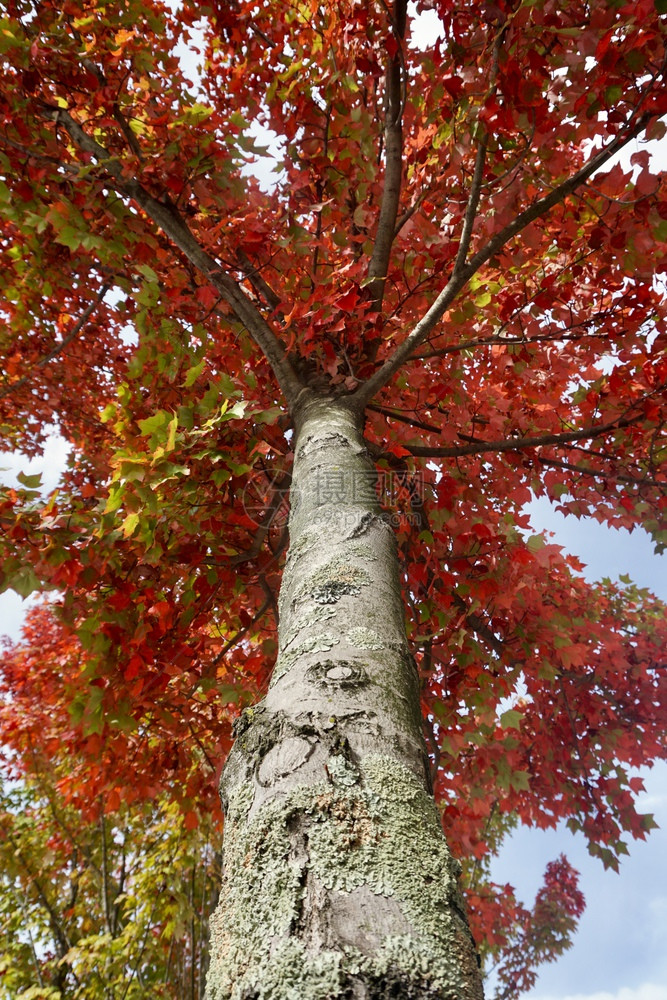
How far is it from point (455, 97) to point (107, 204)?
6.67 feet

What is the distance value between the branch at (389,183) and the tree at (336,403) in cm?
2

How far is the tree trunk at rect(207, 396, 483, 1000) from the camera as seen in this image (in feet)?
2.44

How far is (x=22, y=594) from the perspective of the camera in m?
2.53

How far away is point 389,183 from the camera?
3.04 meters

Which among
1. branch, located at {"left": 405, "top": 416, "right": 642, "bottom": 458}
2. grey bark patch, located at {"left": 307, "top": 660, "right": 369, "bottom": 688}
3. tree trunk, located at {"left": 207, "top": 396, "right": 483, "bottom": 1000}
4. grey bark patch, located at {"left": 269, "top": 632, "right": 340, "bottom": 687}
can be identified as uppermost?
branch, located at {"left": 405, "top": 416, "right": 642, "bottom": 458}

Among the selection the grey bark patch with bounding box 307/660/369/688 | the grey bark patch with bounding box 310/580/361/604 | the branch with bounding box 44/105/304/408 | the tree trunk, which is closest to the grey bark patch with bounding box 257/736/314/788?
the tree trunk

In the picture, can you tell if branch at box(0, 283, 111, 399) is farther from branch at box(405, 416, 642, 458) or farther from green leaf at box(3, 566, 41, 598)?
branch at box(405, 416, 642, 458)

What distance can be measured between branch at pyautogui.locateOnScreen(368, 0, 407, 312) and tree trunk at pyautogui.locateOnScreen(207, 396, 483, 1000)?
1936mm

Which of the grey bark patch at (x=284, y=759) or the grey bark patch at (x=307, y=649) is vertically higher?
the grey bark patch at (x=307, y=649)

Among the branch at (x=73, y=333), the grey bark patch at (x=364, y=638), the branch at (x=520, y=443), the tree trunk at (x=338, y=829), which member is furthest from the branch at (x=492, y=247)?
the branch at (x=73, y=333)

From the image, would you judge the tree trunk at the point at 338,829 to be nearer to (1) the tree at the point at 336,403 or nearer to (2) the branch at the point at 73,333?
(1) the tree at the point at 336,403

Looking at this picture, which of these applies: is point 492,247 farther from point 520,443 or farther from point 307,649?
point 307,649

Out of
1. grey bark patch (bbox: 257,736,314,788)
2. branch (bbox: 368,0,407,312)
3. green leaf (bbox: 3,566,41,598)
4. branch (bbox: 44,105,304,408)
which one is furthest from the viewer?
branch (bbox: 368,0,407,312)

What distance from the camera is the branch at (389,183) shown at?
2936mm
